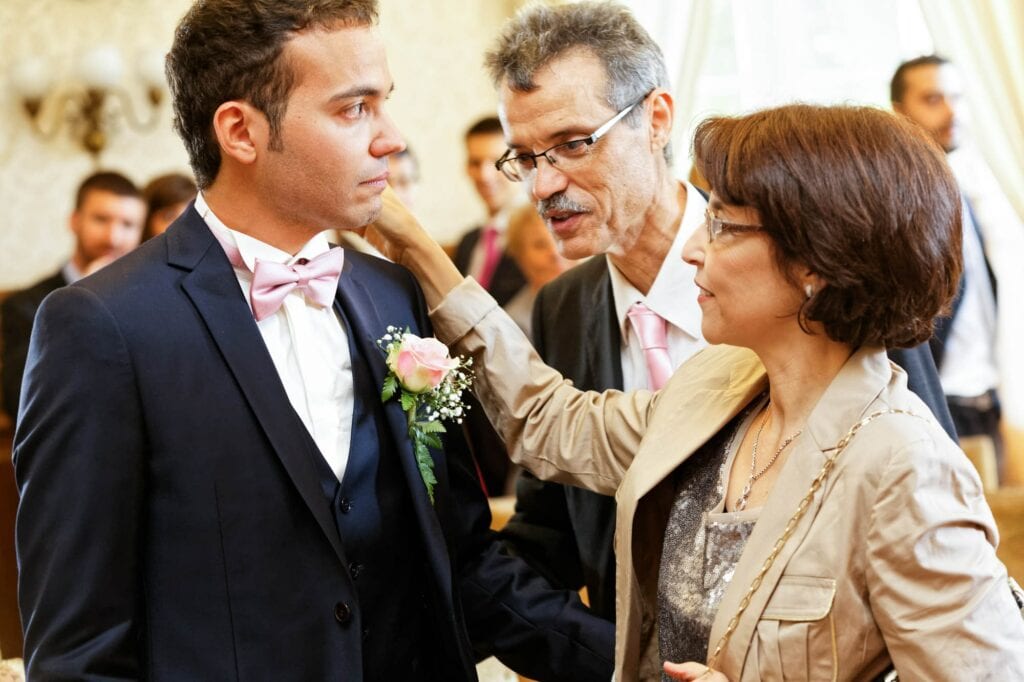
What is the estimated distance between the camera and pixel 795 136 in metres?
1.70

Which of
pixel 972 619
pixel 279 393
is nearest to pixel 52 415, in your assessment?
pixel 279 393

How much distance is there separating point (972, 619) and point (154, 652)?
1195mm

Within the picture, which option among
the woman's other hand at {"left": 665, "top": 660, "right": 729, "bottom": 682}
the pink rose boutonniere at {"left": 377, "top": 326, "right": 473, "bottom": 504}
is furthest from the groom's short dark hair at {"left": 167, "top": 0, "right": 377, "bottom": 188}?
the woman's other hand at {"left": 665, "top": 660, "right": 729, "bottom": 682}

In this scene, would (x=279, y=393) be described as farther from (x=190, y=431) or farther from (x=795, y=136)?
(x=795, y=136)

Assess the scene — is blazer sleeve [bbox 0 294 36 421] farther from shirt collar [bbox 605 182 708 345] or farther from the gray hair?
shirt collar [bbox 605 182 708 345]

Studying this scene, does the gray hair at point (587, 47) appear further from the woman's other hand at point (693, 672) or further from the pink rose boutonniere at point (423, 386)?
the woman's other hand at point (693, 672)

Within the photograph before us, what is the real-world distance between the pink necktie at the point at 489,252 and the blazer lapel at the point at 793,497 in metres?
4.72

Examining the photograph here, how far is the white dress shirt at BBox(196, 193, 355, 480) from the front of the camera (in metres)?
1.97

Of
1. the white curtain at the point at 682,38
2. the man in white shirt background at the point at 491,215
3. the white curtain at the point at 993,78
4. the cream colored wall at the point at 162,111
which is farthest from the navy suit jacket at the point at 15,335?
the white curtain at the point at 993,78

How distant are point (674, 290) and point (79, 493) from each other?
1.25 meters

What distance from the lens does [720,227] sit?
1.79 metres

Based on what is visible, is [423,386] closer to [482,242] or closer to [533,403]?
[533,403]

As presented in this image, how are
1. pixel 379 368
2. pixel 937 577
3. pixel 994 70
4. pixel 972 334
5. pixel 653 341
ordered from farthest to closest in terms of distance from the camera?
pixel 994 70 → pixel 972 334 → pixel 653 341 → pixel 379 368 → pixel 937 577

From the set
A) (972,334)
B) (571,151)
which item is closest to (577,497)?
(571,151)
